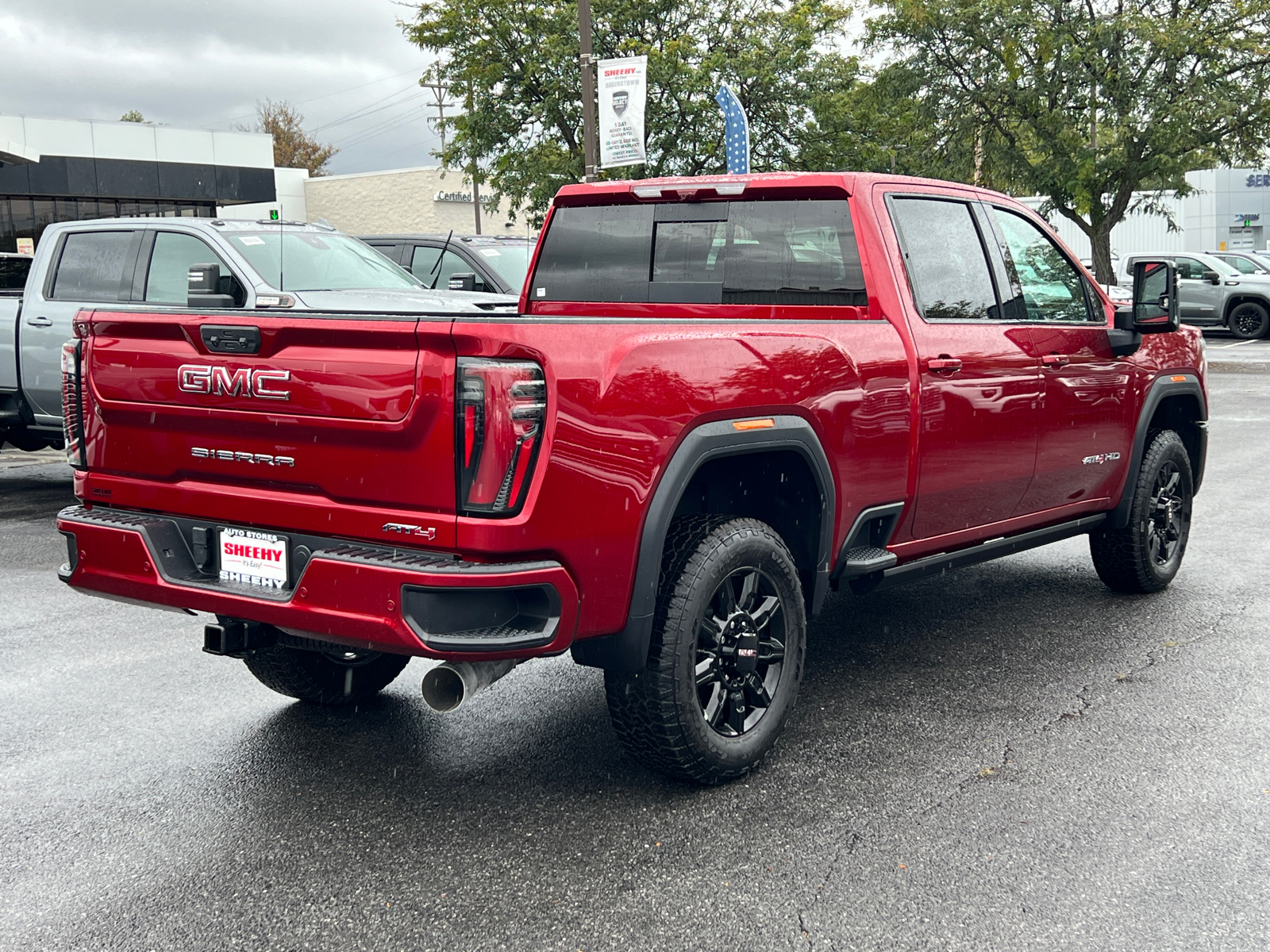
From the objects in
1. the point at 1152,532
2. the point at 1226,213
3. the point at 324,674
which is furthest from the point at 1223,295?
the point at 1226,213

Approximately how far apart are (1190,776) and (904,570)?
1219mm

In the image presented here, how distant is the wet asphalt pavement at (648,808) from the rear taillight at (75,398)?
3.40 ft

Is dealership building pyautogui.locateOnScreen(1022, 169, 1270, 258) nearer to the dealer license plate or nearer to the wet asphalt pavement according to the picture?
the wet asphalt pavement

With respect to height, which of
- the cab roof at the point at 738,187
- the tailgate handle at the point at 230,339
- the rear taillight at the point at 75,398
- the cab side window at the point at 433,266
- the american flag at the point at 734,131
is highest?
the american flag at the point at 734,131

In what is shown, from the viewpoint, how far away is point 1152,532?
6344mm

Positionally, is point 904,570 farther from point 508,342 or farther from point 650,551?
point 508,342

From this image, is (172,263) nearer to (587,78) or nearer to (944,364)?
(944,364)

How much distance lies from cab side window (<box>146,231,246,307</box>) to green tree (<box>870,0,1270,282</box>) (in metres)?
18.3

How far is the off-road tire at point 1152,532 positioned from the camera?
6164mm

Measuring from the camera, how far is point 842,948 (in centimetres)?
296

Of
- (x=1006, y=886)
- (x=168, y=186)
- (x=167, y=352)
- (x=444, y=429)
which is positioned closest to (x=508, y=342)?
(x=444, y=429)

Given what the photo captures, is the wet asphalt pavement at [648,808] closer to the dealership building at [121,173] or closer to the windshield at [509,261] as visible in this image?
the windshield at [509,261]

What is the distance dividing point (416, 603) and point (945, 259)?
2765 mm

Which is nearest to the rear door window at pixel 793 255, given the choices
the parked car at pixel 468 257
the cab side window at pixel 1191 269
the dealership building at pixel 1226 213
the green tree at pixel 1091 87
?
the parked car at pixel 468 257
